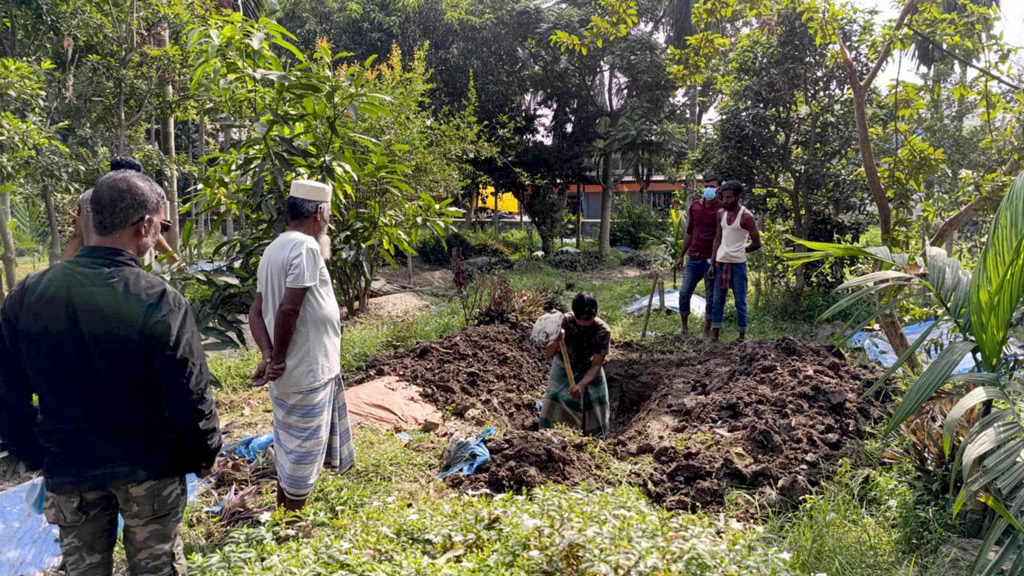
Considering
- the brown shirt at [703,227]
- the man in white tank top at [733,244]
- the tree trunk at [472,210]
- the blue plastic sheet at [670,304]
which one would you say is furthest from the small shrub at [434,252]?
the man in white tank top at [733,244]

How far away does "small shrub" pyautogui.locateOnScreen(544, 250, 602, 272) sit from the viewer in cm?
1547

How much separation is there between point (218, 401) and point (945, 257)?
489 cm

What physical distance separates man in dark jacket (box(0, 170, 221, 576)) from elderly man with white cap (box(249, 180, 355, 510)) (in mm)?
858

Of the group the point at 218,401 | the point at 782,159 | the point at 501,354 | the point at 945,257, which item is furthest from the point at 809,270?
the point at 218,401

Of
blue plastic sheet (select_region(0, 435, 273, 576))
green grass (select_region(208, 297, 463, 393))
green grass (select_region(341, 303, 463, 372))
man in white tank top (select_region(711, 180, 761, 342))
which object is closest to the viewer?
blue plastic sheet (select_region(0, 435, 273, 576))

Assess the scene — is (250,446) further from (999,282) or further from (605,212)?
(605,212)

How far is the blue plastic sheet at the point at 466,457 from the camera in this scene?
3.95 meters

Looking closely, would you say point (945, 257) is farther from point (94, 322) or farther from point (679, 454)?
point (94, 322)

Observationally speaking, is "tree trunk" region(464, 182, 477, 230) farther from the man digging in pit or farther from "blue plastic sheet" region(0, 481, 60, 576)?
"blue plastic sheet" region(0, 481, 60, 576)

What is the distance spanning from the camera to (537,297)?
28.5ft

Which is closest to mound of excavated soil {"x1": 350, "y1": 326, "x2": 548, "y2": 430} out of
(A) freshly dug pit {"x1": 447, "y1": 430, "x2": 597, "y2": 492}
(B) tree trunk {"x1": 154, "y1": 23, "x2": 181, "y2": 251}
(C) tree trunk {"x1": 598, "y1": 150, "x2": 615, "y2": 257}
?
(A) freshly dug pit {"x1": 447, "y1": 430, "x2": 597, "y2": 492}

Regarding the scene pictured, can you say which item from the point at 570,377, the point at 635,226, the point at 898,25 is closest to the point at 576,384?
the point at 570,377

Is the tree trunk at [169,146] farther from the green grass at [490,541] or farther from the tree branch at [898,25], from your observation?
the tree branch at [898,25]

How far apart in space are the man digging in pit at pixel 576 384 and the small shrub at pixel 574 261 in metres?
10.1
